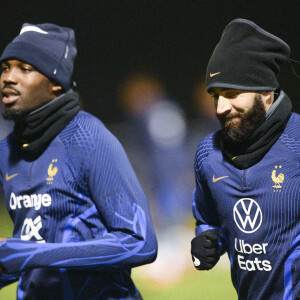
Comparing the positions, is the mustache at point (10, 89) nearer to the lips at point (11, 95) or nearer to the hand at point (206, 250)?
the lips at point (11, 95)

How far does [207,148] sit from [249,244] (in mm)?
437

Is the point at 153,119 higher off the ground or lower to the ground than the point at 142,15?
lower

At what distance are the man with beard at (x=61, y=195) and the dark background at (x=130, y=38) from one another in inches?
99.0

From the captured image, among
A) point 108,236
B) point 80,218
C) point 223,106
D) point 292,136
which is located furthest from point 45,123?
point 292,136

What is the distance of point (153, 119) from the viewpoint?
4926 millimetres

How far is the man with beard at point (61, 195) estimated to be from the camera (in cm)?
209

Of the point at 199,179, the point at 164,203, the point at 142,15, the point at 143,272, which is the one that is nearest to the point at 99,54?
the point at 142,15

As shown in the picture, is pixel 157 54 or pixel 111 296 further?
pixel 157 54

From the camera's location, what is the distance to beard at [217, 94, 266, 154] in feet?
7.74

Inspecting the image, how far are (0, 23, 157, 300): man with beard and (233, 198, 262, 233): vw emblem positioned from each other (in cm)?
38

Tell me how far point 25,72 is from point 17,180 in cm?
40

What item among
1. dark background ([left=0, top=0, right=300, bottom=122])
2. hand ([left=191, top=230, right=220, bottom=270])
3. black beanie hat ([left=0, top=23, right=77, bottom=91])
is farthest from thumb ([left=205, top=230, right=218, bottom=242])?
dark background ([left=0, top=0, right=300, bottom=122])

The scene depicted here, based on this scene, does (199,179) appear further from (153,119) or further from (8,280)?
(153,119)

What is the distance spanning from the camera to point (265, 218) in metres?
2.32
